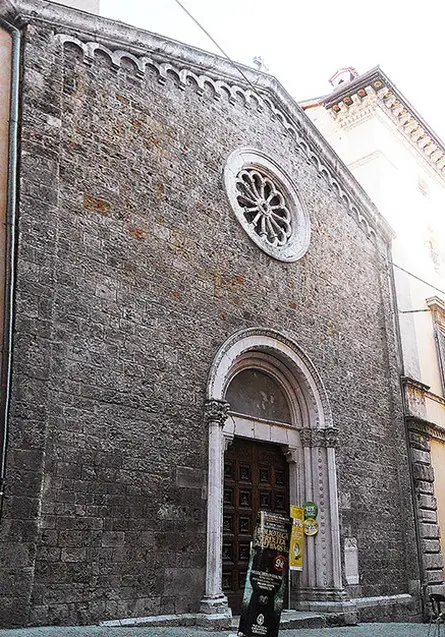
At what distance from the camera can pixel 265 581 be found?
644cm

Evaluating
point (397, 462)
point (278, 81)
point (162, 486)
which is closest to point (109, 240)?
point (162, 486)

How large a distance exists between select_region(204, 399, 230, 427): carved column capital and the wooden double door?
33.3 inches

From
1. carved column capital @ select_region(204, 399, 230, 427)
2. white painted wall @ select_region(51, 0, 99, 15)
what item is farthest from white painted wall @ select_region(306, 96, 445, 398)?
white painted wall @ select_region(51, 0, 99, 15)

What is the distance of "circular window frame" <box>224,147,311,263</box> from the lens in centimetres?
1078

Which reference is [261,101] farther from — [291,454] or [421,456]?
[421,456]

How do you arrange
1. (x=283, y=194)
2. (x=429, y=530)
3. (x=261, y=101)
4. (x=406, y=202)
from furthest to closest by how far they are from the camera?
1. (x=406, y=202)
2. (x=429, y=530)
3. (x=261, y=101)
4. (x=283, y=194)

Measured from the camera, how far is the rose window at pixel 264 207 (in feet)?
36.7

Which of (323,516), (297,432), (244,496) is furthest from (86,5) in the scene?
(323,516)

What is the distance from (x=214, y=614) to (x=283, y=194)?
7099 millimetres

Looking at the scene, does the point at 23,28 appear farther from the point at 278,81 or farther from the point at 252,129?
the point at 278,81

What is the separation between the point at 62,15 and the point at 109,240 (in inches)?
123

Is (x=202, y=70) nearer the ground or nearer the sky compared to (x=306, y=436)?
nearer the sky

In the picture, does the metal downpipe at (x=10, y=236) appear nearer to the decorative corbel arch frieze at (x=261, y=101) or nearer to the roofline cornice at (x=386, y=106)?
the decorative corbel arch frieze at (x=261, y=101)

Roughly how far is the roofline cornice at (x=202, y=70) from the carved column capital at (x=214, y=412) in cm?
491
